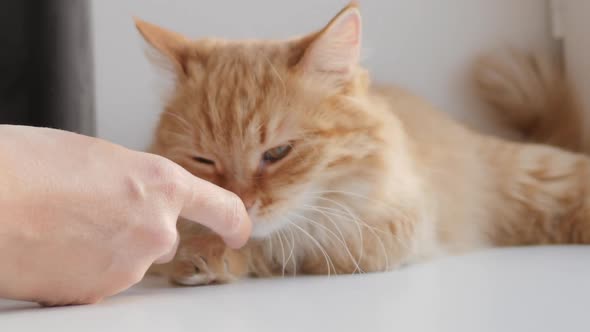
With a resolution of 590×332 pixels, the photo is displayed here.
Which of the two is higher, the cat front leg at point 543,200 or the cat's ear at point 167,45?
the cat's ear at point 167,45

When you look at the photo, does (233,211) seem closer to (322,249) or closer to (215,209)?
(215,209)

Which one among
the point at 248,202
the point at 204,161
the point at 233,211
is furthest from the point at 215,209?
the point at 204,161

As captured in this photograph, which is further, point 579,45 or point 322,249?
point 579,45

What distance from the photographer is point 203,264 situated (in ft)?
4.44

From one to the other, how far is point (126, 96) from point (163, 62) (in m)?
0.80

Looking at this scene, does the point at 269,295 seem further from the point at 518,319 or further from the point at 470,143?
the point at 470,143

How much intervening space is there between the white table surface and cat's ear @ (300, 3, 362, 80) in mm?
445

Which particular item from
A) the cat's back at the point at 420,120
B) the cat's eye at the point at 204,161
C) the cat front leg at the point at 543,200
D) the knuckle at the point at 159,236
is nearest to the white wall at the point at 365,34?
the cat's back at the point at 420,120

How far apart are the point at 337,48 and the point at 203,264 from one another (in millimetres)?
525

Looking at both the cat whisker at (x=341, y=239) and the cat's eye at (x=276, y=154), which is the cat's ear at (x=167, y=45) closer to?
the cat's eye at (x=276, y=154)

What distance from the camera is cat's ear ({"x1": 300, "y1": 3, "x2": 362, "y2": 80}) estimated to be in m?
1.35

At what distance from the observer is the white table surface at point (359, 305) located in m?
0.92

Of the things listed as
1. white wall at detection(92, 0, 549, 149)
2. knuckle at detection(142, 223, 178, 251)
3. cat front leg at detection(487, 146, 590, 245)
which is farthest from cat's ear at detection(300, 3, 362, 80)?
white wall at detection(92, 0, 549, 149)

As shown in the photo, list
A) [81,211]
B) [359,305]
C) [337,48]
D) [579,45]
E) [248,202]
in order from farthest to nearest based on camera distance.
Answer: [579,45]
[337,48]
[248,202]
[359,305]
[81,211]
